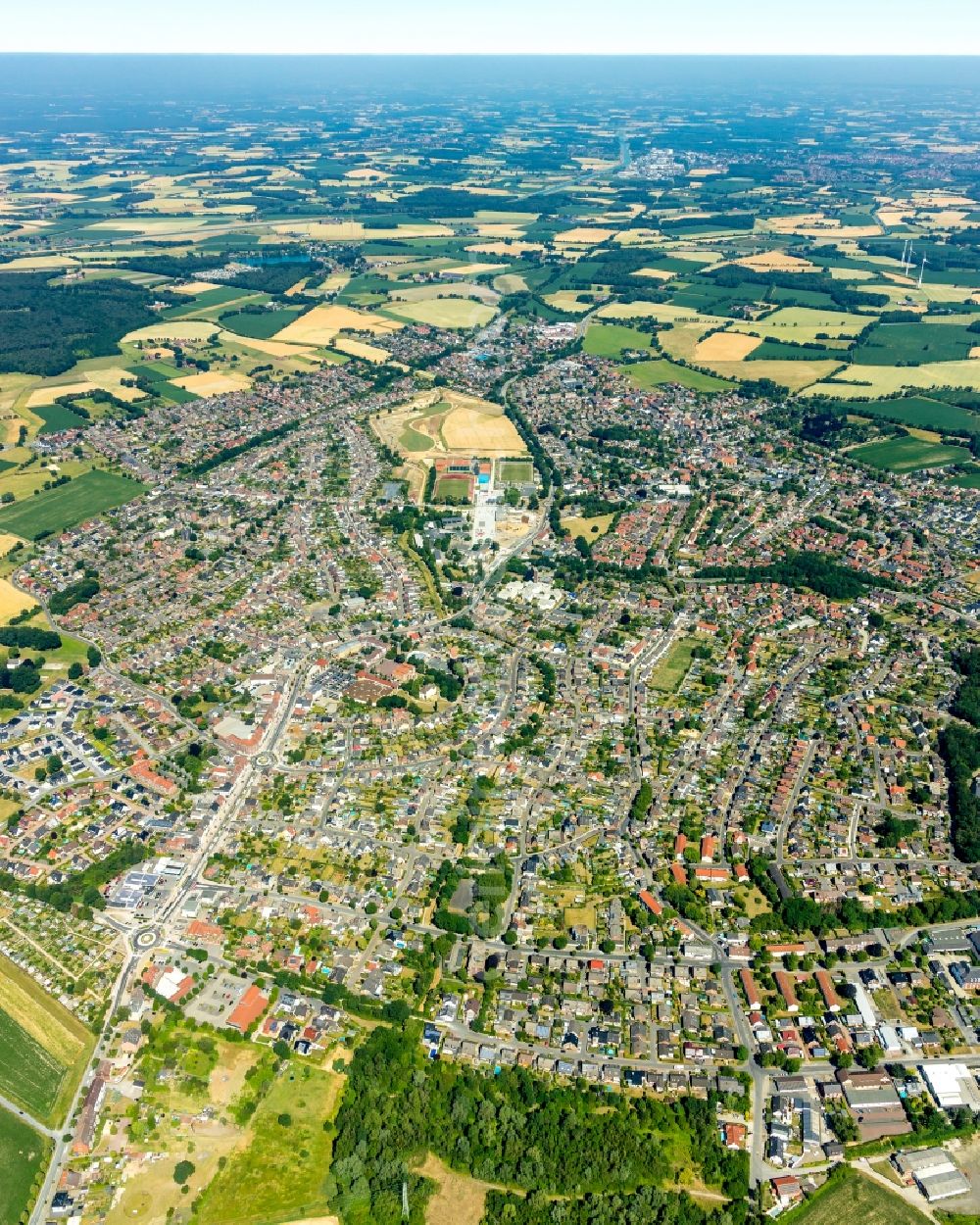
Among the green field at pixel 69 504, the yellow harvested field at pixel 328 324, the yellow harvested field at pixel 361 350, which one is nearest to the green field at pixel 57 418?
the green field at pixel 69 504

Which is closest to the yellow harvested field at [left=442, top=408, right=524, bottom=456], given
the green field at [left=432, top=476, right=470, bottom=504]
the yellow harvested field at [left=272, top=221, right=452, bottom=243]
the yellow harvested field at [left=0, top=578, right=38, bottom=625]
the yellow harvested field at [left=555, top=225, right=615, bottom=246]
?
the green field at [left=432, top=476, right=470, bottom=504]

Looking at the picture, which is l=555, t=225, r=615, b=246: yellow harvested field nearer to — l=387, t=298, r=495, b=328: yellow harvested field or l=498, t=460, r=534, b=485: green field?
l=387, t=298, r=495, b=328: yellow harvested field

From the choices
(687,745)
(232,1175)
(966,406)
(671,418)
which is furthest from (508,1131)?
(966,406)

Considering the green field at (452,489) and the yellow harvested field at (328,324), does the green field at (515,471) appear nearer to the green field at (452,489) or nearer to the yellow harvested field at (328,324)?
the green field at (452,489)

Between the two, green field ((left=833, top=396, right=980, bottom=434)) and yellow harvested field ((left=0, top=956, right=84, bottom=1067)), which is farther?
green field ((left=833, top=396, right=980, bottom=434))

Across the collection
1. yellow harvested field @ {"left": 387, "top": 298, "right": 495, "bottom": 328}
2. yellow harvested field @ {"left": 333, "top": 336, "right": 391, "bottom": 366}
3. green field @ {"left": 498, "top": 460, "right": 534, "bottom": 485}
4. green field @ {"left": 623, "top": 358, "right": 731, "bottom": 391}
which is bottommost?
green field @ {"left": 498, "top": 460, "right": 534, "bottom": 485}

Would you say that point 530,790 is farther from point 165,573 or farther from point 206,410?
point 206,410

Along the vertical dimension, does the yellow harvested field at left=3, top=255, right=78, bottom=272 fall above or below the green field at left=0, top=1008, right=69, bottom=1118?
above
